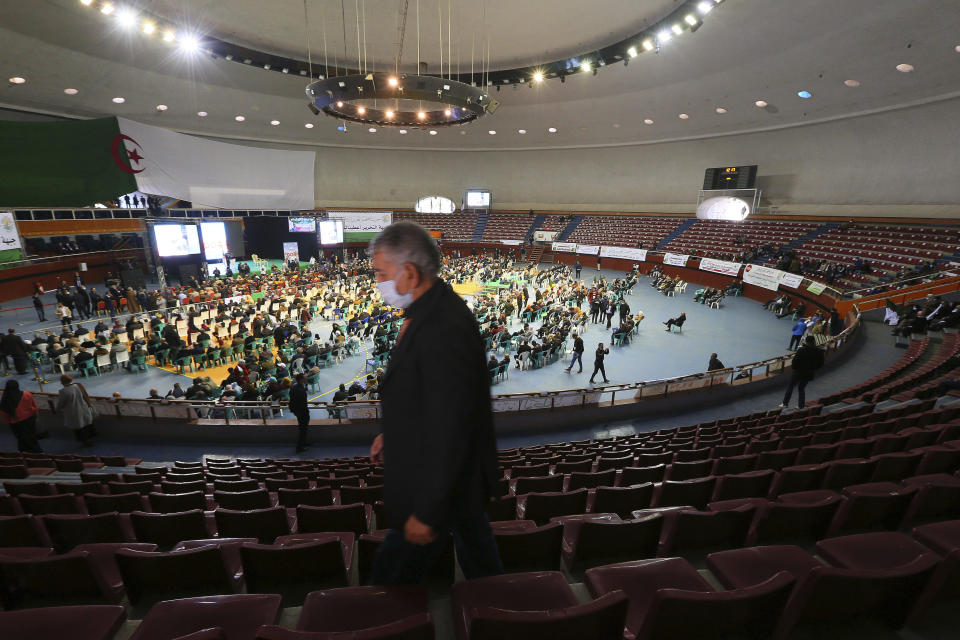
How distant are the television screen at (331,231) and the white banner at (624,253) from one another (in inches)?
850

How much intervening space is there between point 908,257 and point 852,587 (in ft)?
82.9

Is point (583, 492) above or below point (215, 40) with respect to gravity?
below

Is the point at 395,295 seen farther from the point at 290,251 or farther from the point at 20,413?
the point at 290,251

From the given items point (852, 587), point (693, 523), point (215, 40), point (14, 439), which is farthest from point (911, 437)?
point (215, 40)

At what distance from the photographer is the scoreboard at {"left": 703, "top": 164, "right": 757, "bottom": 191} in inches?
1160

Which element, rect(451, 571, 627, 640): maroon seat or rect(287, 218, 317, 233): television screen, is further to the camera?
rect(287, 218, 317, 233): television screen

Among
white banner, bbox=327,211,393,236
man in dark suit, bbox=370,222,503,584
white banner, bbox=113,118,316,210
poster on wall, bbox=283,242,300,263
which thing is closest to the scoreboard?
white banner, bbox=327,211,393,236

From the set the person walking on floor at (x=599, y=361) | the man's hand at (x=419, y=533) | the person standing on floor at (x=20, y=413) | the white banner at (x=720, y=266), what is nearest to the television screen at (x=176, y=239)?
the person standing on floor at (x=20, y=413)

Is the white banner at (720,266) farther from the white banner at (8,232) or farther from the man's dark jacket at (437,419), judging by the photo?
the white banner at (8,232)

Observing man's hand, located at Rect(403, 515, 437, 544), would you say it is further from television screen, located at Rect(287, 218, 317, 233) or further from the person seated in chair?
television screen, located at Rect(287, 218, 317, 233)

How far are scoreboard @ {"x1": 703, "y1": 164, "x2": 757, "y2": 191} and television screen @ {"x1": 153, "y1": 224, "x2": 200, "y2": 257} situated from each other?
33731 millimetres

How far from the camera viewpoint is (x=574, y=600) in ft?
5.87

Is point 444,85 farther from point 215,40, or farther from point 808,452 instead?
point 215,40

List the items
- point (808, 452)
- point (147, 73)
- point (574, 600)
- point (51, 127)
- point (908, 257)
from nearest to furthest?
point (574, 600), point (808, 452), point (51, 127), point (908, 257), point (147, 73)
